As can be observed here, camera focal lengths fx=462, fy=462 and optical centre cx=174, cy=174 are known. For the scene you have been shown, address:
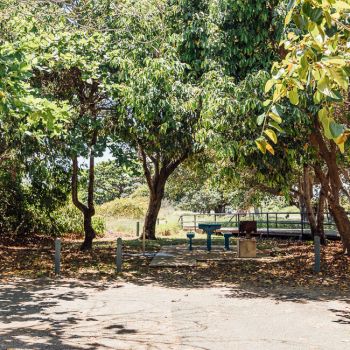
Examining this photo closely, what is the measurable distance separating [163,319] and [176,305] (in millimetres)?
1141

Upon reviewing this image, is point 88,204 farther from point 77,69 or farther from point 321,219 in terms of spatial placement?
point 321,219

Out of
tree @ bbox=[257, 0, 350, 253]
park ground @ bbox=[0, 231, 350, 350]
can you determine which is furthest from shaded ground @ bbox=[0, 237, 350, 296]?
tree @ bbox=[257, 0, 350, 253]

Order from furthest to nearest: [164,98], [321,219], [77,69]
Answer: [321,219] < [77,69] < [164,98]

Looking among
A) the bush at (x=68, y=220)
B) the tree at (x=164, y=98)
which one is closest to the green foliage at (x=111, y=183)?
the bush at (x=68, y=220)

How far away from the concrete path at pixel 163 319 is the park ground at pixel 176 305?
0.05ft

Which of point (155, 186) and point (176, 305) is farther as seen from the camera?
point (155, 186)

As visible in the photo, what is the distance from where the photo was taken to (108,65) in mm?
13344

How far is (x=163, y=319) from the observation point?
24.4 feet

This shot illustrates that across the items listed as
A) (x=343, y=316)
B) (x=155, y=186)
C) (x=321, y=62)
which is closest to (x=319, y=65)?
(x=321, y=62)

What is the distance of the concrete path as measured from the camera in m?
6.05

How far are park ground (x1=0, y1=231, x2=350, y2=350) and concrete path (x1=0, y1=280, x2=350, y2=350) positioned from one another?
1cm

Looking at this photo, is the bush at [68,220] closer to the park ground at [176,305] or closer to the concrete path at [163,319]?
the park ground at [176,305]

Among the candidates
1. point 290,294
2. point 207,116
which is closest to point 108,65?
point 207,116

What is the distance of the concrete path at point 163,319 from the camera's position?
19.9ft
